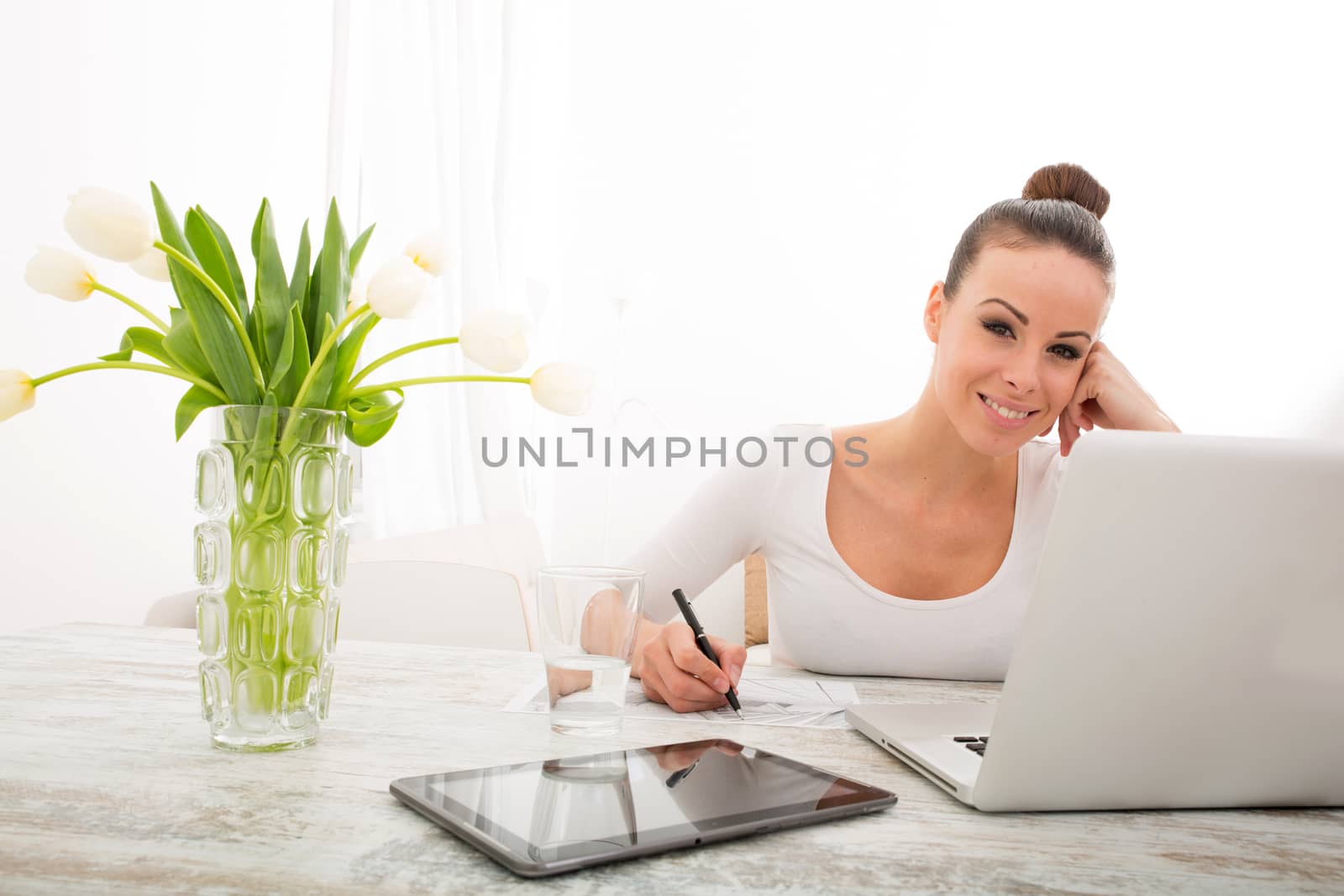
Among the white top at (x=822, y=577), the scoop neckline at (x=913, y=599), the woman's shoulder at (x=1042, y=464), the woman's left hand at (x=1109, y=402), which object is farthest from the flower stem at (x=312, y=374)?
the woman's shoulder at (x=1042, y=464)

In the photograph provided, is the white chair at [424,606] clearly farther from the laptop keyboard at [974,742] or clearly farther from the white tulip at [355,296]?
the laptop keyboard at [974,742]

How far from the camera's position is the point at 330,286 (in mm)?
743

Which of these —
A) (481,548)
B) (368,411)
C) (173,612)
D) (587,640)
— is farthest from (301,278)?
(481,548)

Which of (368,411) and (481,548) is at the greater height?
(368,411)

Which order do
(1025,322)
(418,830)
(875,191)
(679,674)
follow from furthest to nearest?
(875,191), (1025,322), (679,674), (418,830)

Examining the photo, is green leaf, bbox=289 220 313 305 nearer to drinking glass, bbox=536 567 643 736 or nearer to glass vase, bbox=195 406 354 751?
glass vase, bbox=195 406 354 751

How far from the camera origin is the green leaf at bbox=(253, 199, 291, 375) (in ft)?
2.37

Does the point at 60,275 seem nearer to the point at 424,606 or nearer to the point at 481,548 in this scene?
the point at 424,606

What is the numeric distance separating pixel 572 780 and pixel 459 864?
0.41ft

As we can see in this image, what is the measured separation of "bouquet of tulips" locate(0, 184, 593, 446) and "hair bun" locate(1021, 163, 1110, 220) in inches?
44.6

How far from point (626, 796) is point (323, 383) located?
0.38 m

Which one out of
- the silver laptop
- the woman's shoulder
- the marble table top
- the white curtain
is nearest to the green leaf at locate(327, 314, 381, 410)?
the marble table top

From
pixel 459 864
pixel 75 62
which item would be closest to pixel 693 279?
pixel 75 62

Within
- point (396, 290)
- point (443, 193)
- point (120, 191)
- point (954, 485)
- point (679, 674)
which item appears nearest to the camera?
point (396, 290)
